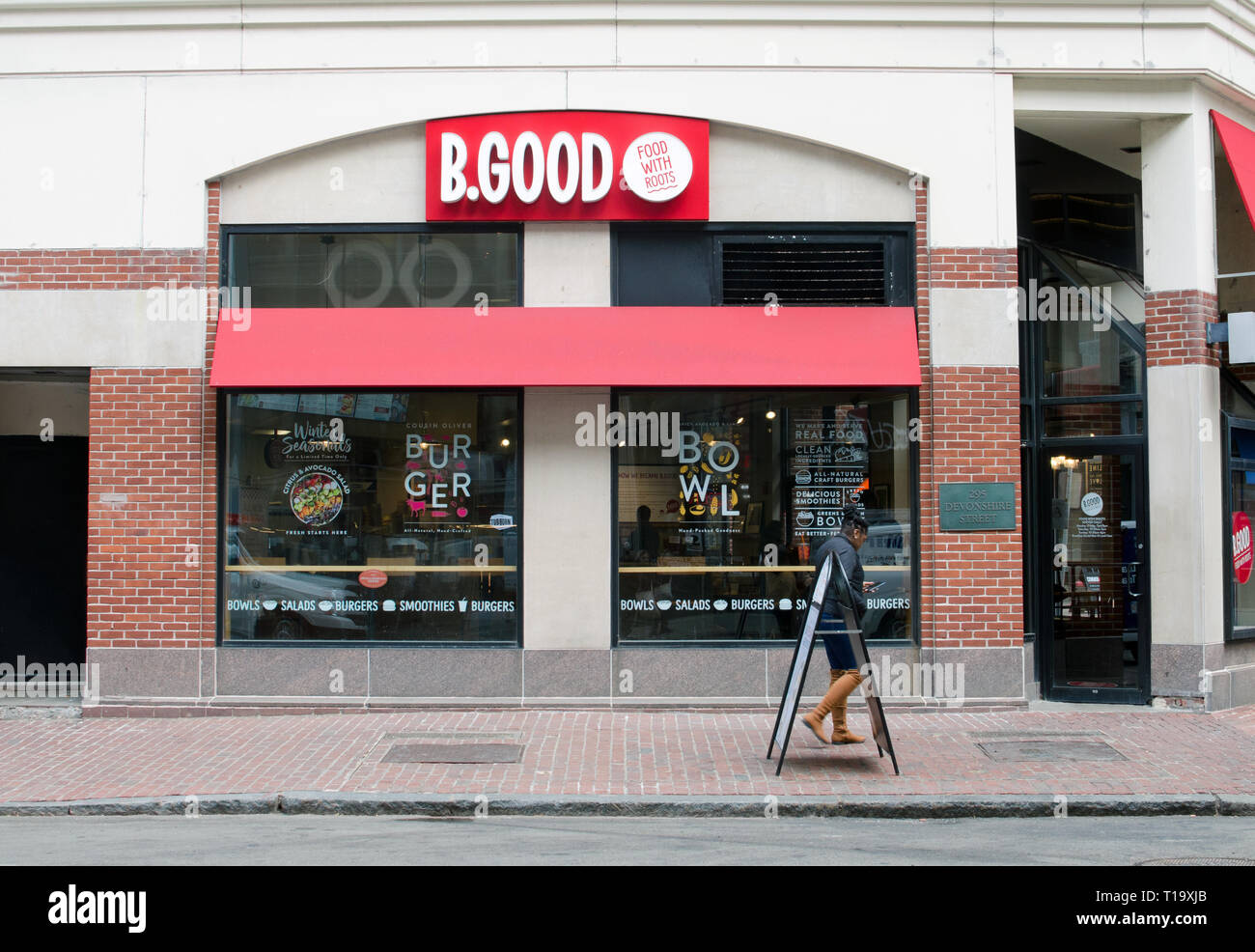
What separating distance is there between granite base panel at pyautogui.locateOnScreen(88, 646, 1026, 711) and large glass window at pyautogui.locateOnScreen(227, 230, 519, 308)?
3320mm

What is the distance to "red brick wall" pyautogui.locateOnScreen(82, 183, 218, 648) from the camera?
36.4ft

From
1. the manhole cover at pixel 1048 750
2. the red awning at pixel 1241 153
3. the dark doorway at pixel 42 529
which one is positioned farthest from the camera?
the dark doorway at pixel 42 529

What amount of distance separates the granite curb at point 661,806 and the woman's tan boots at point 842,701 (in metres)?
1.07

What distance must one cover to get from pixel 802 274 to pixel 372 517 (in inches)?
185

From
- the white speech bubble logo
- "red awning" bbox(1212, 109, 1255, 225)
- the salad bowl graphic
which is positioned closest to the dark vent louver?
the white speech bubble logo

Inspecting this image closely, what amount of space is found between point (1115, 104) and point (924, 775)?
694cm

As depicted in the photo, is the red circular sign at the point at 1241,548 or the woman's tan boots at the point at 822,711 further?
the red circular sign at the point at 1241,548

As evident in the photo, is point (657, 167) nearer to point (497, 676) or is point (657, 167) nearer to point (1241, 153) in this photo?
point (497, 676)

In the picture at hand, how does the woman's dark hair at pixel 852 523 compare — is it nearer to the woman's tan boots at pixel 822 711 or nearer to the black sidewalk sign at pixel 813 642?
the black sidewalk sign at pixel 813 642

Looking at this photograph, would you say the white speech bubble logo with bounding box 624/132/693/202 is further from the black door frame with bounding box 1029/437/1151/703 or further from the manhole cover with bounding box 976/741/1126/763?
the manhole cover with bounding box 976/741/1126/763

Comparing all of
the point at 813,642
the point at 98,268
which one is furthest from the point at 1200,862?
the point at 98,268

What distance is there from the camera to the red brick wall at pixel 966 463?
1104 cm

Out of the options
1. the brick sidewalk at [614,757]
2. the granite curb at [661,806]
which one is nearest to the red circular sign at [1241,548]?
the brick sidewalk at [614,757]

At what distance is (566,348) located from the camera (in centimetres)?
1088
